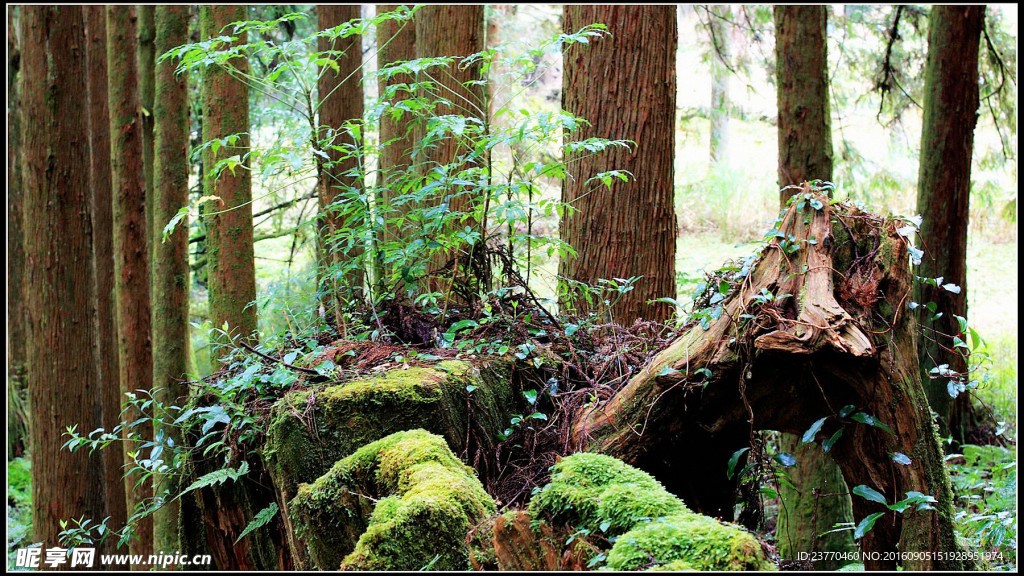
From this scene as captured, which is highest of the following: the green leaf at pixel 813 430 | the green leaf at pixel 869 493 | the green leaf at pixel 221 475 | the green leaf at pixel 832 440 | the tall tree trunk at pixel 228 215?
the tall tree trunk at pixel 228 215

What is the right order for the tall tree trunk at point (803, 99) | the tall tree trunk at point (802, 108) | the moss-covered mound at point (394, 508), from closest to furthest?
the moss-covered mound at point (394, 508) → the tall tree trunk at point (802, 108) → the tall tree trunk at point (803, 99)

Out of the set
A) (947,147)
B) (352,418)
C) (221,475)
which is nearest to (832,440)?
(352,418)

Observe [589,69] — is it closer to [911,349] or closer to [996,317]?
[911,349]

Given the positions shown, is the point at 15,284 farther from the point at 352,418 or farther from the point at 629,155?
the point at 352,418

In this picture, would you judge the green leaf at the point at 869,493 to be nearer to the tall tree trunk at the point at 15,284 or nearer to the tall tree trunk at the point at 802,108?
the tall tree trunk at the point at 802,108

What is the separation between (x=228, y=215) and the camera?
19.8ft

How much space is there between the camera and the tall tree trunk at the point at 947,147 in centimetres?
774

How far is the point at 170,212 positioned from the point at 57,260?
951mm

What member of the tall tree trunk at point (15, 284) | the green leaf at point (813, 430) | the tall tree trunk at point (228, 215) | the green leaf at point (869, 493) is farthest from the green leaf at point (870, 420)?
the tall tree trunk at point (15, 284)

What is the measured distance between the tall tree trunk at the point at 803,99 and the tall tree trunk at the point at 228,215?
15.2 feet

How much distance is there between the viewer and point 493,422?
130 inches

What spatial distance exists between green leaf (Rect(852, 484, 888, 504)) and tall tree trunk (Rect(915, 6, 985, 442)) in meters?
5.66

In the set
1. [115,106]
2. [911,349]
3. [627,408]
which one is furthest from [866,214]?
[115,106]

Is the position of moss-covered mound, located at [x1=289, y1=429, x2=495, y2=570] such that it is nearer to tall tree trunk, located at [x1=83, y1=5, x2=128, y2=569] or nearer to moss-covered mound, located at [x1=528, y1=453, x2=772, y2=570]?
moss-covered mound, located at [x1=528, y1=453, x2=772, y2=570]
